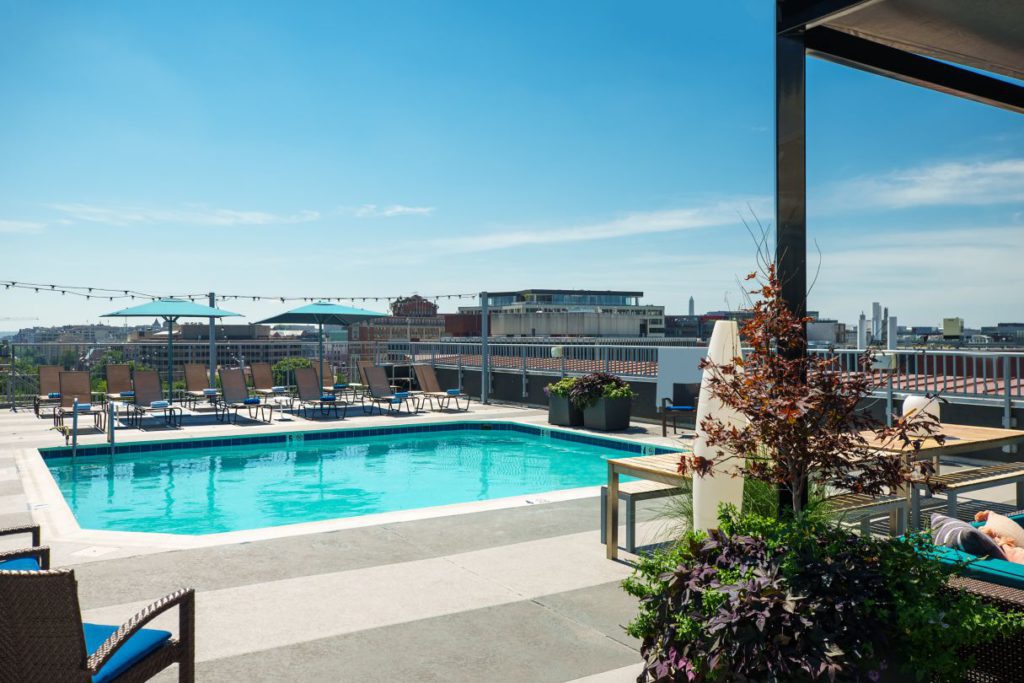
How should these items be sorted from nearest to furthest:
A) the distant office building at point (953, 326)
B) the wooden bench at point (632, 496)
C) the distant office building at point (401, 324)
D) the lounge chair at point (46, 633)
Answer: the lounge chair at point (46, 633), the wooden bench at point (632, 496), the distant office building at point (953, 326), the distant office building at point (401, 324)

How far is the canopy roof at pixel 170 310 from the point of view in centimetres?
1303

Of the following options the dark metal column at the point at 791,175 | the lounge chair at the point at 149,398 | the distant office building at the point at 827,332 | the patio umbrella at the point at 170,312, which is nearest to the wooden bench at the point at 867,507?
the dark metal column at the point at 791,175

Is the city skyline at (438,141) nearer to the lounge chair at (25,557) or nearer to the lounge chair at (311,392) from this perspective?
the lounge chair at (311,392)

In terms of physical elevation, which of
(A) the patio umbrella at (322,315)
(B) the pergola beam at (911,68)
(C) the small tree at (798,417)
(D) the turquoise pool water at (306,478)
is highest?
(B) the pergola beam at (911,68)

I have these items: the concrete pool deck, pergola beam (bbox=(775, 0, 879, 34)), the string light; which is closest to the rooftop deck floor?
the concrete pool deck

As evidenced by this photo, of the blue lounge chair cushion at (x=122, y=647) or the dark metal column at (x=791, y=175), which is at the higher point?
the dark metal column at (x=791, y=175)

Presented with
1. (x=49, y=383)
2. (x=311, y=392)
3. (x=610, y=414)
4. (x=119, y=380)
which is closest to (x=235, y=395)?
(x=311, y=392)

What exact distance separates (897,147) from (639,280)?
2163cm

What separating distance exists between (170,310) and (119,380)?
1551mm

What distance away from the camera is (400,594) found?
12.1 ft

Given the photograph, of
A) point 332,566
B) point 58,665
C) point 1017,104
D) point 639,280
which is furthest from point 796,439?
point 639,280

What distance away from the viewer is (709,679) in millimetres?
2234

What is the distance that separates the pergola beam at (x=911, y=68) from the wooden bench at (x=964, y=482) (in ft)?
7.09

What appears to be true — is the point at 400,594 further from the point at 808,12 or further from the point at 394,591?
the point at 808,12
